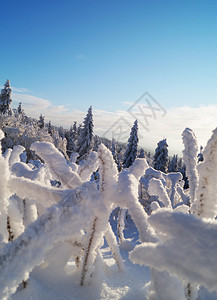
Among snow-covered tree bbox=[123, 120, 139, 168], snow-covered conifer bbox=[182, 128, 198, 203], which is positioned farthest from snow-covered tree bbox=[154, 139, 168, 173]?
snow-covered conifer bbox=[182, 128, 198, 203]

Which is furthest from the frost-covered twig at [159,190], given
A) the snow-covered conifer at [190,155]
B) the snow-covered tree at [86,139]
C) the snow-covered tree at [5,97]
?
the snow-covered tree at [5,97]

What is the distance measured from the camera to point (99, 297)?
128 cm

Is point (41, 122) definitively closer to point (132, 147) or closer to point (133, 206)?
point (132, 147)

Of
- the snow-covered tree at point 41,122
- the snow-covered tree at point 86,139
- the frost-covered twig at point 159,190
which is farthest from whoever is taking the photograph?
the snow-covered tree at point 41,122

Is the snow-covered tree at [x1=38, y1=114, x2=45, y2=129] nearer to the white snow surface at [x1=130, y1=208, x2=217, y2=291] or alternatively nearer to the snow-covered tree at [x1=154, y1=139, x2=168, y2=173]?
the snow-covered tree at [x1=154, y1=139, x2=168, y2=173]

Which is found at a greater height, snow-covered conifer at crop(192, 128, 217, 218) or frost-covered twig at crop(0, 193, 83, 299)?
snow-covered conifer at crop(192, 128, 217, 218)

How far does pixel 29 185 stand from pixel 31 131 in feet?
58.2

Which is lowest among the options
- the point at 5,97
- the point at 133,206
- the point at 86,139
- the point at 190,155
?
the point at 133,206

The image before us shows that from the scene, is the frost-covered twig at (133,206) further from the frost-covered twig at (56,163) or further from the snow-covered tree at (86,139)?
the snow-covered tree at (86,139)

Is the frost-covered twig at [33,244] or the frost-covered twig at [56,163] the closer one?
the frost-covered twig at [33,244]

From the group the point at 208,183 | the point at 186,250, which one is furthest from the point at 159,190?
the point at 186,250

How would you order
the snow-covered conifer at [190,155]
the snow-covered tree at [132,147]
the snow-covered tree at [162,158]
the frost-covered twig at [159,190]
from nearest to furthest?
the snow-covered conifer at [190,155] < the frost-covered twig at [159,190] < the snow-covered tree at [132,147] < the snow-covered tree at [162,158]

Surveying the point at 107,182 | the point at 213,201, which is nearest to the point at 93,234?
the point at 107,182

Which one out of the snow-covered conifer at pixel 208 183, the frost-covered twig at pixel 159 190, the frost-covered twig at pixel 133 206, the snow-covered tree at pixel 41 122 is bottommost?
the frost-covered twig at pixel 159 190
